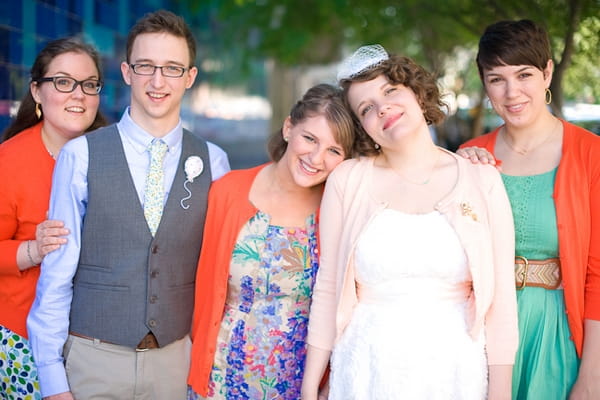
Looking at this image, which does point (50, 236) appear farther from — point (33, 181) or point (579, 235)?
point (579, 235)

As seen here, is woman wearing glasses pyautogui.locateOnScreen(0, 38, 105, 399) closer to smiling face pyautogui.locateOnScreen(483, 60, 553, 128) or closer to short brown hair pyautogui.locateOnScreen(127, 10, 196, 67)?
short brown hair pyautogui.locateOnScreen(127, 10, 196, 67)

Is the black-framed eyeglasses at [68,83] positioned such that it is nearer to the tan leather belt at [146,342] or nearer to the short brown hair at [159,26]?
the short brown hair at [159,26]

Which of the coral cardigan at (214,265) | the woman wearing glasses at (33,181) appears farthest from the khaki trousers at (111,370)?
the woman wearing glasses at (33,181)

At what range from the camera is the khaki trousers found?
9.55 feet

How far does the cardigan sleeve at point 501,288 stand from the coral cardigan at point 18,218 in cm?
204

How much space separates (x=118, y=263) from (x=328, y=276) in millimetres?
918

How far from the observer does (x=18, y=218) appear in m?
3.11

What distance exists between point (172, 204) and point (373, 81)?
105cm

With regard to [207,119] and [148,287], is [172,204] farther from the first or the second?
[207,119]

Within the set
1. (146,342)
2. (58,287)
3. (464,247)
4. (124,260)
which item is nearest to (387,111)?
(464,247)

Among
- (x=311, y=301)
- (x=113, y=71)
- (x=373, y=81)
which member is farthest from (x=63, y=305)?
(x=113, y=71)

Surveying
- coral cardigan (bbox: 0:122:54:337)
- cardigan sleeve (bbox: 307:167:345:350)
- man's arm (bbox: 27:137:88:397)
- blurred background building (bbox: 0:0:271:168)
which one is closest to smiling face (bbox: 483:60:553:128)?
cardigan sleeve (bbox: 307:167:345:350)

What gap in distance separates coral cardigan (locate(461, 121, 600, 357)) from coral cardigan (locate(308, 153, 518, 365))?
33cm

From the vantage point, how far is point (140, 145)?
3041 mm
